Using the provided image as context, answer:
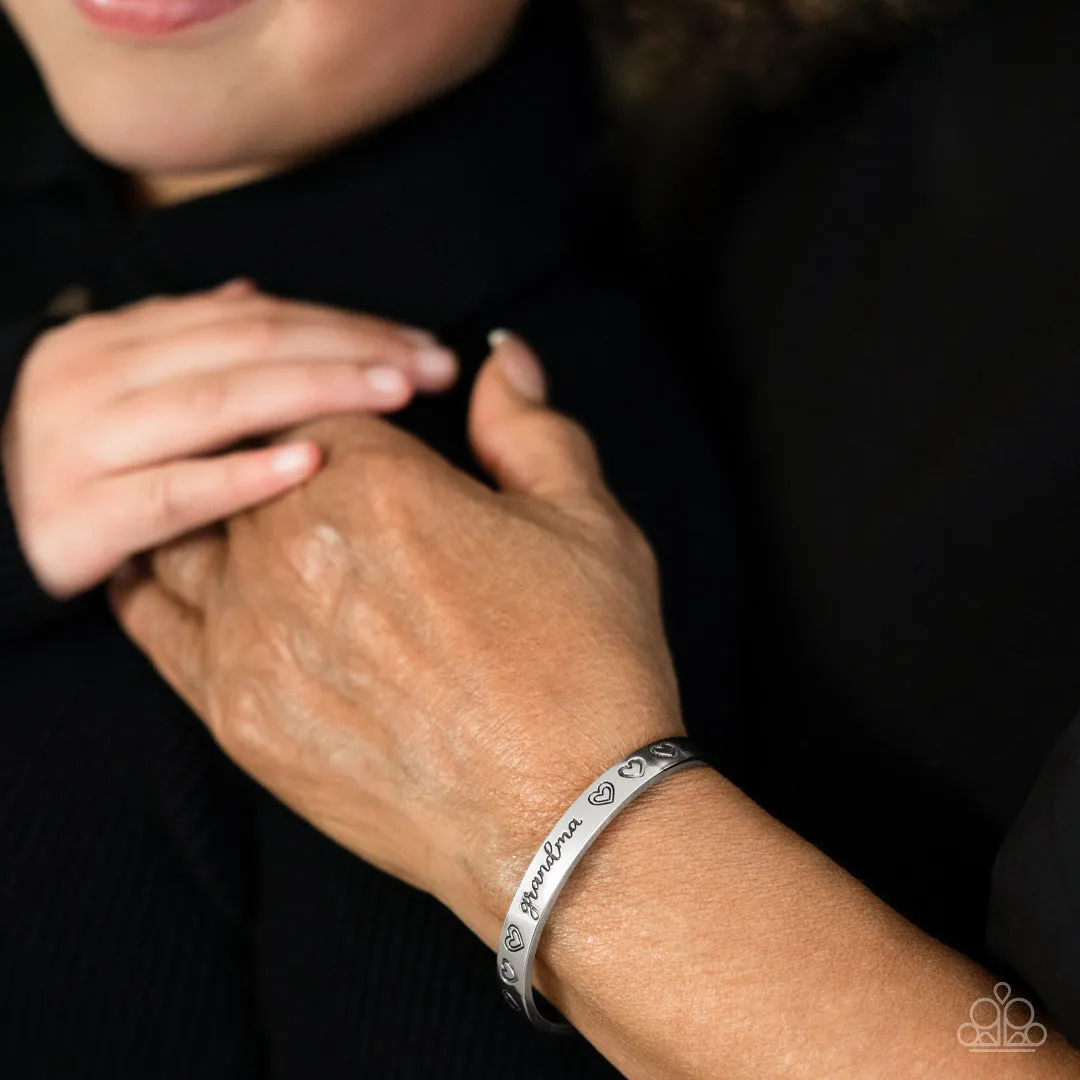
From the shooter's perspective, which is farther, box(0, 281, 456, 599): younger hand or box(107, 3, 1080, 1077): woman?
box(0, 281, 456, 599): younger hand

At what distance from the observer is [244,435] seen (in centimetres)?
90

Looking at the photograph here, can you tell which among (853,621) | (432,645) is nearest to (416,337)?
(432,645)

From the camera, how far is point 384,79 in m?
0.91

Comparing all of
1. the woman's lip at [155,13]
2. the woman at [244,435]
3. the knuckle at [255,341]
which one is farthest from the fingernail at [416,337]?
the woman's lip at [155,13]

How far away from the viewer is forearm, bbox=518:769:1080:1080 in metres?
0.61

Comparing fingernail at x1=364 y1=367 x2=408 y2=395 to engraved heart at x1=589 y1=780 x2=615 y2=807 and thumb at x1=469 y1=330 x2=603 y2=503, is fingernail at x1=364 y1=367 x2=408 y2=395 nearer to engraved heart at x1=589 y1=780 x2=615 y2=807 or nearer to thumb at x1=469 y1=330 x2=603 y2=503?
thumb at x1=469 y1=330 x2=603 y2=503

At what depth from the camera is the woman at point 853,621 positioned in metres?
0.64

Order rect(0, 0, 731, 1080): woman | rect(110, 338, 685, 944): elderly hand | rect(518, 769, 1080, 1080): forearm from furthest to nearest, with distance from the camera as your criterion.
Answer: rect(0, 0, 731, 1080): woman → rect(110, 338, 685, 944): elderly hand → rect(518, 769, 1080, 1080): forearm

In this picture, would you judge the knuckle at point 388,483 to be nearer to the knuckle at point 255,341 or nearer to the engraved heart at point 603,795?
the knuckle at point 255,341

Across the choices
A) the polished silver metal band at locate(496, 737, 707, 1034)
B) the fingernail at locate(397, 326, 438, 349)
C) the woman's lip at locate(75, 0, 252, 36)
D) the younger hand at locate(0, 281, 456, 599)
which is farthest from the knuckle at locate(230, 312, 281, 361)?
the polished silver metal band at locate(496, 737, 707, 1034)

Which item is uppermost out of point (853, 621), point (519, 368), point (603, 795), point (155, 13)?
point (155, 13)

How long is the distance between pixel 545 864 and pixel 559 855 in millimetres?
10

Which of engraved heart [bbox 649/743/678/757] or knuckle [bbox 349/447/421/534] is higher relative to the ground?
knuckle [bbox 349/447/421/534]

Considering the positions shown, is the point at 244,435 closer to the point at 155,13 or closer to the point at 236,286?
the point at 236,286
